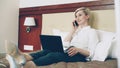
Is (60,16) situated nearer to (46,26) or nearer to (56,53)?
(46,26)

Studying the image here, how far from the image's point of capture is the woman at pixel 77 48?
1817 millimetres

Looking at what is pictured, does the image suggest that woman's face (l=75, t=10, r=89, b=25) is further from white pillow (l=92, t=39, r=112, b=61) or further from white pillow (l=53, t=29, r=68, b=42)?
white pillow (l=92, t=39, r=112, b=61)

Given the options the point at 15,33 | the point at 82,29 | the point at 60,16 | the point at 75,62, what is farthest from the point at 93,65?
the point at 15,33

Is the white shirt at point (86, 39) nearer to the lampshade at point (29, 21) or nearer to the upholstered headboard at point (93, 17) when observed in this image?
the upholstered headboard at point (93, 17)

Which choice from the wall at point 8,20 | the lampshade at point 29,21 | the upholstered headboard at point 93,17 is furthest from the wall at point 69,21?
the wall at point 8,20

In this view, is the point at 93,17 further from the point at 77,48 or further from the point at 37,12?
the point at 37,12

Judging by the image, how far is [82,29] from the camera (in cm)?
232

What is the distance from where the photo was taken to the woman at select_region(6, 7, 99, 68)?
1.82 meters

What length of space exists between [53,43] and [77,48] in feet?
0.91

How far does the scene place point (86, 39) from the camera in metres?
2.20

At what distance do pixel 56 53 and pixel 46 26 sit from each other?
44.5 inches

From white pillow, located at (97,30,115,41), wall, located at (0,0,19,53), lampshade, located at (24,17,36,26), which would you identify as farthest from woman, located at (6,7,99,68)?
wall, located at (0,0,19,53)

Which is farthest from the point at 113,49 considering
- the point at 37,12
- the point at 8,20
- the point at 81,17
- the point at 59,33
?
the point at 8,20

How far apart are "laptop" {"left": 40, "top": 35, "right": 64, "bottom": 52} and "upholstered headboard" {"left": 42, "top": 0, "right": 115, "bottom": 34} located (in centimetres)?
73
